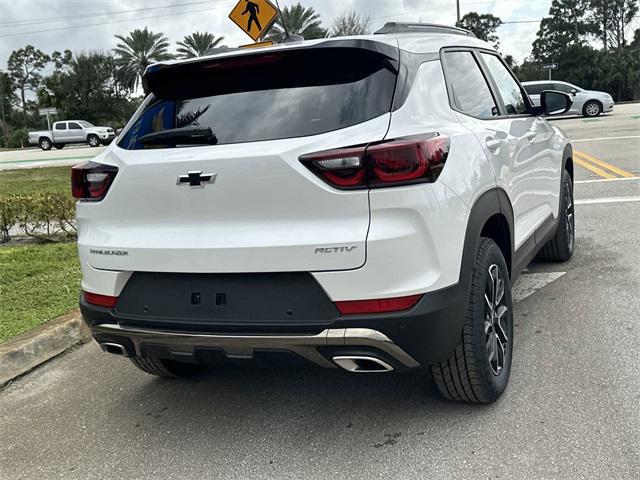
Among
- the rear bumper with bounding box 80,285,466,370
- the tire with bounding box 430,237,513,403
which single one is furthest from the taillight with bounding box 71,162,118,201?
the tire with bounding box 430,237,513,403

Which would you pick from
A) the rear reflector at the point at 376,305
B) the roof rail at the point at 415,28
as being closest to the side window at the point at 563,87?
the roof rail at the point at 415,28

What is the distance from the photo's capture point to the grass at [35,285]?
15.8 feet

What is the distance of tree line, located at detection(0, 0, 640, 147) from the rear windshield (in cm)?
3858

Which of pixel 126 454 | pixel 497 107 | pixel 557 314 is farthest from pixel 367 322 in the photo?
pixel 557 314

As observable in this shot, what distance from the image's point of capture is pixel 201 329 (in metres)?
2.70

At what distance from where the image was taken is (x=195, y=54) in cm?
4128

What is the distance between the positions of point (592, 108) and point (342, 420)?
84.8ft

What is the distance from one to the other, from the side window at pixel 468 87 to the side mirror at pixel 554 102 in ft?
3.62

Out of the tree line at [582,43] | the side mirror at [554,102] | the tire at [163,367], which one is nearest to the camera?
the tire at [163,367]

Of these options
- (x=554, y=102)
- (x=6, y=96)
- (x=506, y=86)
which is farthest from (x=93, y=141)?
(x=6, y=96)

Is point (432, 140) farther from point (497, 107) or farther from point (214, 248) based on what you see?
point (497, 107)

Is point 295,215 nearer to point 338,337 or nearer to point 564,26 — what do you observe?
point 338,337

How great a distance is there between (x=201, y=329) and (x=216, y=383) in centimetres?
114

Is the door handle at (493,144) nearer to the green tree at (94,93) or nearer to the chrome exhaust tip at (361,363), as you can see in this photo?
the chrome exhaust tip at (361,363)
